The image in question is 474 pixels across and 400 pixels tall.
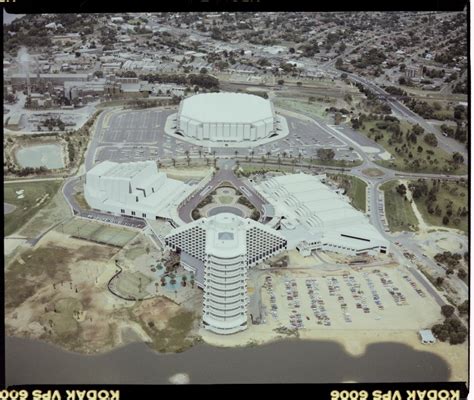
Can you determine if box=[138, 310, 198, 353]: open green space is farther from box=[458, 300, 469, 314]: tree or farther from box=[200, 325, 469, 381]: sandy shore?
box=[458, 300, 469, 314]: tree

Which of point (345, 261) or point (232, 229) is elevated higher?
point (232, 229)

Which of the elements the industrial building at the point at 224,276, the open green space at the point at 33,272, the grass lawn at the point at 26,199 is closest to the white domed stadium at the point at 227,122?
the grass lawn at the point at 26,199

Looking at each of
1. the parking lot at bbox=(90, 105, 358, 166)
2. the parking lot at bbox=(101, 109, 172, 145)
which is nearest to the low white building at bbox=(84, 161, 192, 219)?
the parking lot at bbox=(90, 105, 358, 166)

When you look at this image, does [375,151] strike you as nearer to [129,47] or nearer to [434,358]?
[434,358]

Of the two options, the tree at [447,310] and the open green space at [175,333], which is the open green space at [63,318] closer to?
the open green space at [175,333]

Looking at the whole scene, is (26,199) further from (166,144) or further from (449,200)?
(449,200)

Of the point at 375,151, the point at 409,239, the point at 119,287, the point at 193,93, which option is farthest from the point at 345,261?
the point at 193,93

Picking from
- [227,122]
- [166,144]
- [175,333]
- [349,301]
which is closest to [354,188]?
[227,122]
